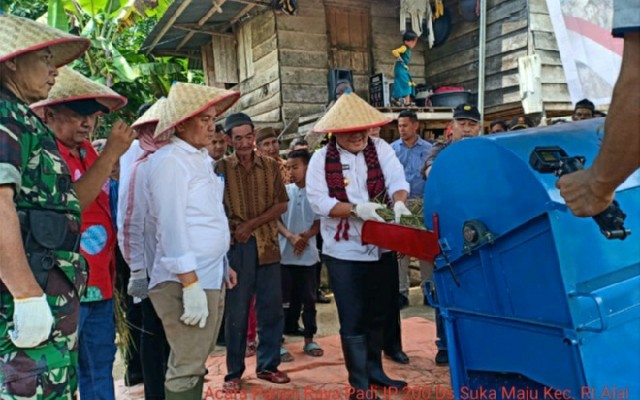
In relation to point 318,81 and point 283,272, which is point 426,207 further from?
point 318,81

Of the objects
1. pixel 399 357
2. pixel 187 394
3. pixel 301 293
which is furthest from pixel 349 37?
pixel 187 394

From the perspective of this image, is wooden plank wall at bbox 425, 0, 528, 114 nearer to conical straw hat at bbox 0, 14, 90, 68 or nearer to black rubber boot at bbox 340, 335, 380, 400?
black rubber boot at bbox 340, 335, 380, 400

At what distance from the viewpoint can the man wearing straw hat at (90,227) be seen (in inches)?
94.7

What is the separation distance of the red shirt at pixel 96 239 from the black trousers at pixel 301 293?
2.11m

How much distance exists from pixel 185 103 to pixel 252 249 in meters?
1.41

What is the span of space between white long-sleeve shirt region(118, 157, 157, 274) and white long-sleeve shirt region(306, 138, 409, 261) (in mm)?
1043

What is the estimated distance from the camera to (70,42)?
1969mm

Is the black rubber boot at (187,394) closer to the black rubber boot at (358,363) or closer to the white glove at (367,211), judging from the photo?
the black rubber boot at (358,363)

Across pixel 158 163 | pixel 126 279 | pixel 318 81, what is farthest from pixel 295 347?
pixel 318 81

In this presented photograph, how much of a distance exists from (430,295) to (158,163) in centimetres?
146

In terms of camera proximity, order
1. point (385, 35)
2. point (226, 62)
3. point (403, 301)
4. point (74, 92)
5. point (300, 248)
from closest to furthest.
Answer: point (74, 92) → point (300, 248) → point (403, 301) → point (385, 35) → point (226, 62)

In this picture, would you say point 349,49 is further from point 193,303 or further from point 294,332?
point 193,303

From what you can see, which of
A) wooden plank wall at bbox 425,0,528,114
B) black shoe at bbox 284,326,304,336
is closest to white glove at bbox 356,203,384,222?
black shoe at bbox 284,326,304,336

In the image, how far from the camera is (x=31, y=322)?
1527 mm
